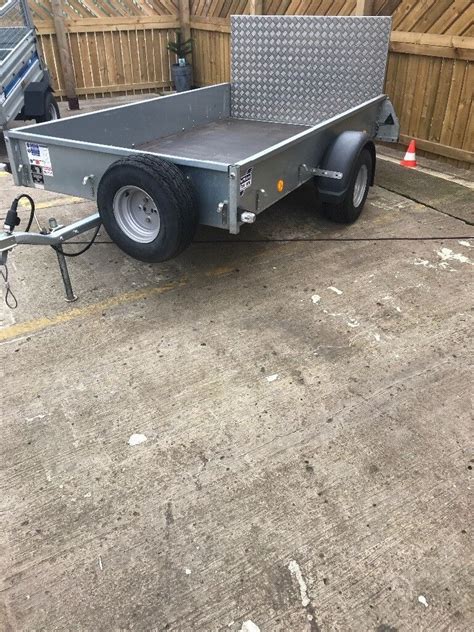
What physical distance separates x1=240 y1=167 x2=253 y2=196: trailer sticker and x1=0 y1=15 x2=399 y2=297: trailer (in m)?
0.01

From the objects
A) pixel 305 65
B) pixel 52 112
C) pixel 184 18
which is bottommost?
pixel 52 112

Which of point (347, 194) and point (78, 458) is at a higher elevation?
point (347, 194)

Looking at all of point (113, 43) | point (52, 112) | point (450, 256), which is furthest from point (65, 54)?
A: point (450, 256)

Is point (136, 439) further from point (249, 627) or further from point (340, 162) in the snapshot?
point (340, 162)

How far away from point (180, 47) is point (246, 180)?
9274 mm

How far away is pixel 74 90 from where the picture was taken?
1055 cm

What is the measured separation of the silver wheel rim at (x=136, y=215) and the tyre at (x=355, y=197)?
1.90 meters

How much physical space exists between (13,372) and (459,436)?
2563mm

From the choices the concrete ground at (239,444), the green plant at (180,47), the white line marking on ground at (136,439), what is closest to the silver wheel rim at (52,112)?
the green plant at (180,47)

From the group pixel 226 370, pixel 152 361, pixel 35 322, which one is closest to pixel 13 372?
pixel 35 322

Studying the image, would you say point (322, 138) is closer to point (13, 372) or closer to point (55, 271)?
point (55, 271)

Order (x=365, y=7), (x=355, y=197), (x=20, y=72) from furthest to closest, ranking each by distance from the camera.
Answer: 1. (x=20, y=72)
2. (x=365, y=7)
3. (x=355, y=197)

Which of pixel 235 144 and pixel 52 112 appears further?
pixel 52 112

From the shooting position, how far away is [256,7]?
28.9ft
